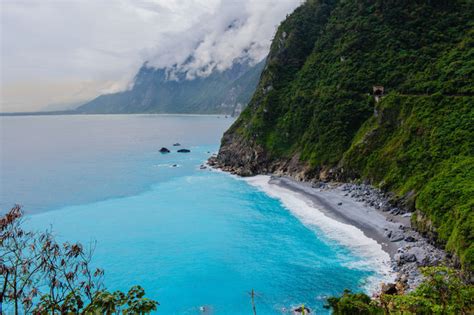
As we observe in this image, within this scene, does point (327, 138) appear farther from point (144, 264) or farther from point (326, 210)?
point (144, 264)

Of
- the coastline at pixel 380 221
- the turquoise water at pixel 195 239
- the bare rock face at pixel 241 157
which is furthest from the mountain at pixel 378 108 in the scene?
the turquoise water at pixel 195 239

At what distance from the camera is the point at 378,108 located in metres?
70.1

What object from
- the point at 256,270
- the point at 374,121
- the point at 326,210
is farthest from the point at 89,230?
the point at 374,121

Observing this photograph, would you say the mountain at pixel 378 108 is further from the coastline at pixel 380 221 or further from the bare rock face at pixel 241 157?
the coastline at pixel 380 221

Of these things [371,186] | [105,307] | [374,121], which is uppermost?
[374,121]

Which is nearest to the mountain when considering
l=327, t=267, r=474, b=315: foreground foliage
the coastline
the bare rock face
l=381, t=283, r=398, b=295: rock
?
the bare rock face

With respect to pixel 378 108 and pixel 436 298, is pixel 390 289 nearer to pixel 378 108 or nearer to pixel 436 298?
pixel 436 298

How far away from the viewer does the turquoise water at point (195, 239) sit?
36781 mm

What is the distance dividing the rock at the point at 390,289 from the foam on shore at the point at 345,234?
1847mm

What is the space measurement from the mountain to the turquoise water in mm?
11953

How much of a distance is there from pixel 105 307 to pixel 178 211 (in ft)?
182

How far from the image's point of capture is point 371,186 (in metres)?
60.1

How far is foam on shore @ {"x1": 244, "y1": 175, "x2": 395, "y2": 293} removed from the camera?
37.6 meters

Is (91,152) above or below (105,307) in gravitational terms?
below
